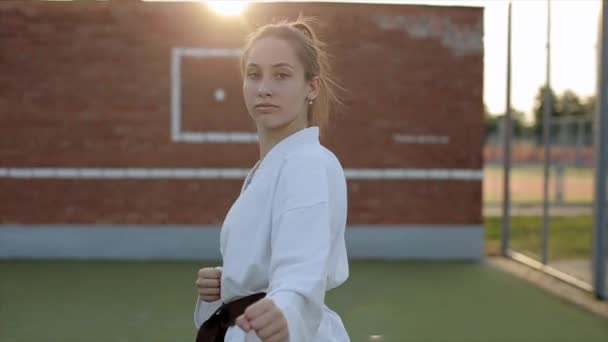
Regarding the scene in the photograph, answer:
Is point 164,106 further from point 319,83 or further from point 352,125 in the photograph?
point 319,83

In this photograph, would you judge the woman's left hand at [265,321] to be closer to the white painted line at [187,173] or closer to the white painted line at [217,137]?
the white painted line at [187,173]

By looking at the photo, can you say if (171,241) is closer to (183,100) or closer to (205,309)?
(183,100)

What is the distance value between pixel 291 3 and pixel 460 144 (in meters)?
2.75

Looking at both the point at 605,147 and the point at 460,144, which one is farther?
the point at 460,144

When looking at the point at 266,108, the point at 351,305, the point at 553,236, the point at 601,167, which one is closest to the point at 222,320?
the point at 266,108

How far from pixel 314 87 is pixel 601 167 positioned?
18.0ft

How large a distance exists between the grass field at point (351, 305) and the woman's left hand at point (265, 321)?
390cm

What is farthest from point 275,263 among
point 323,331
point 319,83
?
point 319,83

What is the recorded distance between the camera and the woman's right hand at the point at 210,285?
4.85ft

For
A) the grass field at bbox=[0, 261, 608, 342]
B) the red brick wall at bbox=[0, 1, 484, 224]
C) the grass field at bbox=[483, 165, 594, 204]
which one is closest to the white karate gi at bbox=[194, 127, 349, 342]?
the grass field at bbox=[0, 261, 608, 342]

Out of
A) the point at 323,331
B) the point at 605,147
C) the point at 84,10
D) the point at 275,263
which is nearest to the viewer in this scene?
the point at 275,263

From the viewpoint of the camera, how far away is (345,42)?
8.02 meters

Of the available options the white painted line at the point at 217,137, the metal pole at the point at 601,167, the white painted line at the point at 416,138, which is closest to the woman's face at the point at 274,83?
the metal pole at the point at 601,167

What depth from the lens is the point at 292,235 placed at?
→ 118 cm
